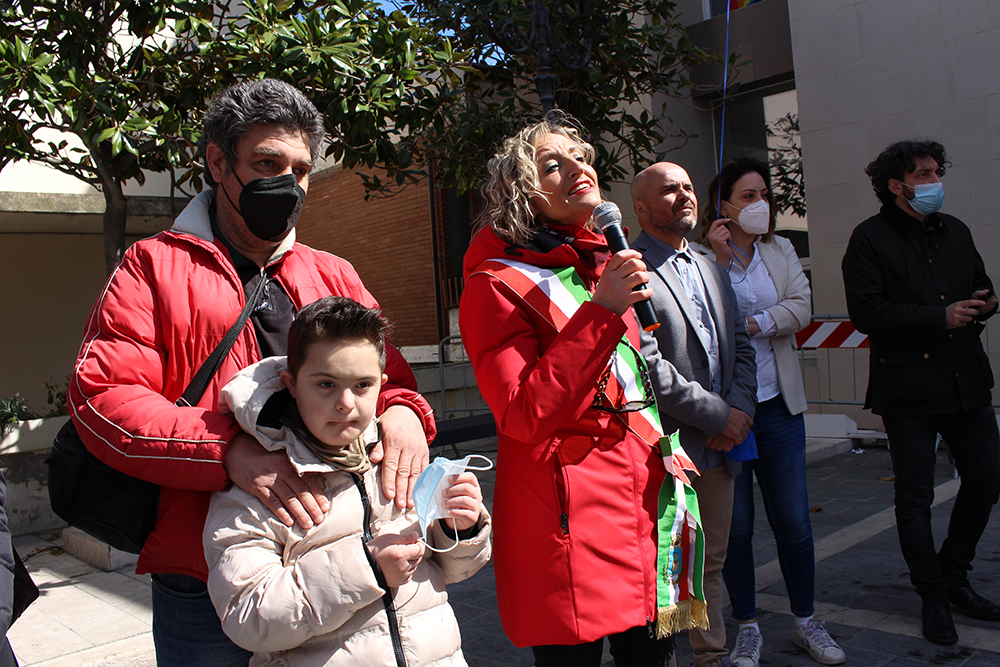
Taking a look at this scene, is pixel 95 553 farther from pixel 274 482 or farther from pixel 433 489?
pixel 433 489

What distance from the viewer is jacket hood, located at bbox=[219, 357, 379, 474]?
5.77 feet

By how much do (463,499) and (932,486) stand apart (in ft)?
9.46

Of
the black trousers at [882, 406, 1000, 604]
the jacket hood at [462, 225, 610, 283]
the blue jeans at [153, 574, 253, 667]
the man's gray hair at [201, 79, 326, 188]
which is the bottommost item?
the black trousers at [882, 406, 1000, 604]

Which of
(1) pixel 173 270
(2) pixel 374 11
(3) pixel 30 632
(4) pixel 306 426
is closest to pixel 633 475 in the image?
(4) pixel 306 426

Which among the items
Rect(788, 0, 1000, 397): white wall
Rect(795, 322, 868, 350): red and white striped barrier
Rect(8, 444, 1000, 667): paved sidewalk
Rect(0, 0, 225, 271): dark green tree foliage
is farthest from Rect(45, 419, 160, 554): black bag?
Result: Rect(788, 0, 1000, 397): white wall

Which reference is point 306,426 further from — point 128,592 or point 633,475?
point 128,592

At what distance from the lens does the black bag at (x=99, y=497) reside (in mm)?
1766

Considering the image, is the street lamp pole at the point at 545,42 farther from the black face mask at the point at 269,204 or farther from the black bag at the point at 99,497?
the black bag at the point at 99,497

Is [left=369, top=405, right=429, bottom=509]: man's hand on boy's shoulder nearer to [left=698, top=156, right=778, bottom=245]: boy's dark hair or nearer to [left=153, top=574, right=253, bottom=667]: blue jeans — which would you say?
[left=153, top=574, right=253, bottom=667]: blue jeans

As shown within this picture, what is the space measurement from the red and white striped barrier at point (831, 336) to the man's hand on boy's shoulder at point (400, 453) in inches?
269

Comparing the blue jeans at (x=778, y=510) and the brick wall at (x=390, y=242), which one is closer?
the blue jeans at (x=778, y=510)

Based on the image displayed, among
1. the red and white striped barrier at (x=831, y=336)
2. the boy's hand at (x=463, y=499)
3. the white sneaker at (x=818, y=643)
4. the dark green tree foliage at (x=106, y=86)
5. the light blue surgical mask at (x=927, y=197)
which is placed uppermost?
the dark green tree foliage at (x=106, y=86)

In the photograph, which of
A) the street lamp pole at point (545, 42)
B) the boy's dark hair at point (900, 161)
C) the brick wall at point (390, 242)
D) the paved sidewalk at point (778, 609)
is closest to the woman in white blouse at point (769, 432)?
the paved sidewalk at point (778, 609)

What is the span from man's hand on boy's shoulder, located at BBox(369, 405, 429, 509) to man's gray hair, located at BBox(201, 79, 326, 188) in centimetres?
78
